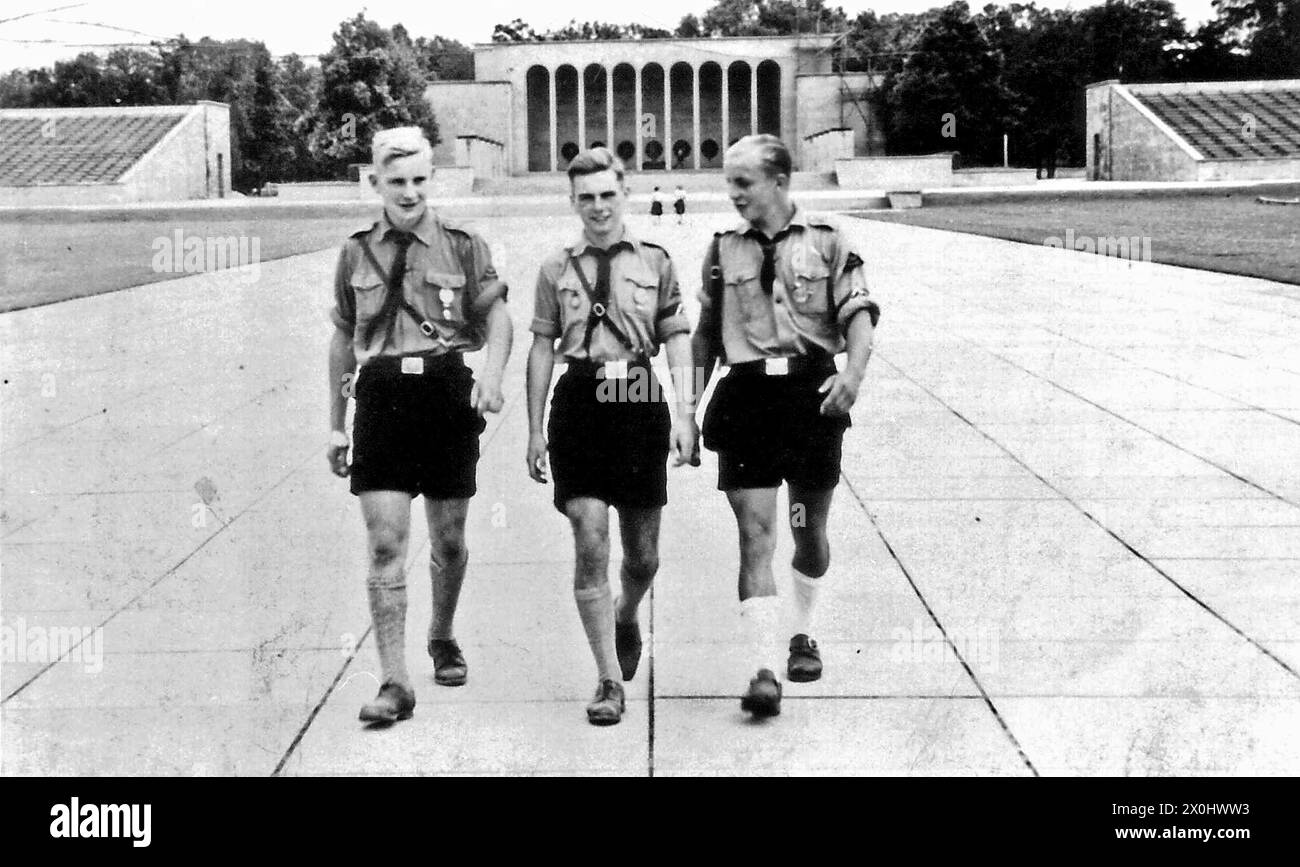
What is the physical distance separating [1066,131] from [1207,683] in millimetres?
68104

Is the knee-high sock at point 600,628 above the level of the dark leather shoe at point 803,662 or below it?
above

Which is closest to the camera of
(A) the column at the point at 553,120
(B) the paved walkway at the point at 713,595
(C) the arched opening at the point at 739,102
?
(B) the paved walkway at the point at 713,595

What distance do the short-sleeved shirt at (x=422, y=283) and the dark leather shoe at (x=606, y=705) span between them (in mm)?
1053

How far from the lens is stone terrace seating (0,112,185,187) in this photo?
5428 centimetres

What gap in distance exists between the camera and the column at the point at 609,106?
7744cm

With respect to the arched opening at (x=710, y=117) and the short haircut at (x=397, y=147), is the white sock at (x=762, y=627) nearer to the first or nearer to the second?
the short haircut at (x=397, y=147)

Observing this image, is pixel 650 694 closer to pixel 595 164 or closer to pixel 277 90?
pixel 595 164

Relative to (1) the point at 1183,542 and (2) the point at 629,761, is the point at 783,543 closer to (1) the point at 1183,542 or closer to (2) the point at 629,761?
(1) the point at 1183,542

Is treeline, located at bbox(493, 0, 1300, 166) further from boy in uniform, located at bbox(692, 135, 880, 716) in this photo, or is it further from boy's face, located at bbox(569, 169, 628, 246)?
boy's face, located at bbox(569, 169, 628, 246)

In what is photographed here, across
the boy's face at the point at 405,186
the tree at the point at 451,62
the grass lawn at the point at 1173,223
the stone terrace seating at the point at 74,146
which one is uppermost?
the tree at the point at 451,62

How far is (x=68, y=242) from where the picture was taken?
30.5 meters

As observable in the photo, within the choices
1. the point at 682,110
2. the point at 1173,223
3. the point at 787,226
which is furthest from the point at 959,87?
the point at 787,226

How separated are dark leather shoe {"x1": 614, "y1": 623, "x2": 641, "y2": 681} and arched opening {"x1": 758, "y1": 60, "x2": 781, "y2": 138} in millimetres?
75108

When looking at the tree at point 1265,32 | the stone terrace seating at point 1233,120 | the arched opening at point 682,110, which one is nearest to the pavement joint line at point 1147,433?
the tree at point 1265,32
